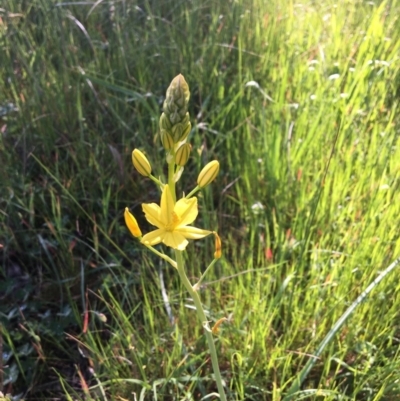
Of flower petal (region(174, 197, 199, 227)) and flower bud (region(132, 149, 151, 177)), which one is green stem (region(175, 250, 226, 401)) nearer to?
flower petal (region(174, 197, 199, 227))

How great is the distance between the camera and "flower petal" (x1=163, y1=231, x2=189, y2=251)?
2.73ft

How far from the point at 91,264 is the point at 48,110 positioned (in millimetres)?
812

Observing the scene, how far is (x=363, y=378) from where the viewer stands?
4.03 feet

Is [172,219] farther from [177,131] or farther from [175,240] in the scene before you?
[177,131]

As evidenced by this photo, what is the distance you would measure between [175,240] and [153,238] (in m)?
0.04

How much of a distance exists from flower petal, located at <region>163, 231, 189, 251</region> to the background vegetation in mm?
425

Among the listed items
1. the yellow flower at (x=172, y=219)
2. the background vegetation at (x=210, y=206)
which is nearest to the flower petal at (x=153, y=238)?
the yellow flower at (x=172, y=219)

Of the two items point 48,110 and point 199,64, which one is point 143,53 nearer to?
point 199,64

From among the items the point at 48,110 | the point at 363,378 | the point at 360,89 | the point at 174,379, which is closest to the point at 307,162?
the point at 360,89

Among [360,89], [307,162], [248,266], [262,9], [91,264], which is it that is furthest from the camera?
[262,9]

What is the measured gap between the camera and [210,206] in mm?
1743

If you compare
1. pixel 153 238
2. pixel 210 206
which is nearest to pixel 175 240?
pixel 153 238

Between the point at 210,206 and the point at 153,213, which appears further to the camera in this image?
the point at 210,206

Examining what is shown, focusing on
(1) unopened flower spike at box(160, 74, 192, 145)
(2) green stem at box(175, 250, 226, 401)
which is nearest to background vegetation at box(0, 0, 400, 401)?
(2) green stem at box(175, 250, 226, 401)
